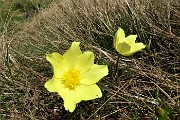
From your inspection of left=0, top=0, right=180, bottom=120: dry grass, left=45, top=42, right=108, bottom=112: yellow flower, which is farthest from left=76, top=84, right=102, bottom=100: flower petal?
left=0, top=0, right=180, bottom=120: dry grass

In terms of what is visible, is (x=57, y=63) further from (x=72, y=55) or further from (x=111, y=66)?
(x=111, y=66)

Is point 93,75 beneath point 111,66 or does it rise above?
beneath

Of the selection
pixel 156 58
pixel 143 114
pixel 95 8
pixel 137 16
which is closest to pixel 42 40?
pixel 95 8

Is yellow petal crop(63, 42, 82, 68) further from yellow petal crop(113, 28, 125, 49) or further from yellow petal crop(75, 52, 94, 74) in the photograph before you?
yellow petal crop(113, 28, 125, 49)

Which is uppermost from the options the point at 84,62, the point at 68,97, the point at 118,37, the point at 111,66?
the point at 111,66

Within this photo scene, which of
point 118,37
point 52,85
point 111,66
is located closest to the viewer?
point 52,85

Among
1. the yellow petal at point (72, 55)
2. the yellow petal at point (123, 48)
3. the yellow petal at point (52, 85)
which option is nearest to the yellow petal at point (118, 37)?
the yellow petal at point (123, 48)

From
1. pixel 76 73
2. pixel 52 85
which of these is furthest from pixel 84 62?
pixel 52 85
